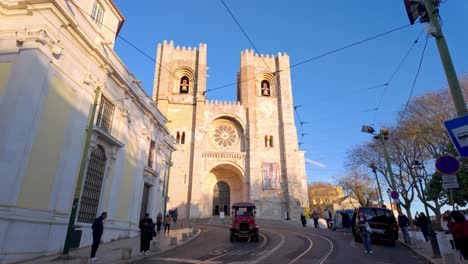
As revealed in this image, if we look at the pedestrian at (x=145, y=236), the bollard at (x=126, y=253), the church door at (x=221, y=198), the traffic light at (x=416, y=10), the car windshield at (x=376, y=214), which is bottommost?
the bollard at (x=126, y=253)

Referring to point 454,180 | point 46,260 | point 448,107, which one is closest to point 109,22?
point 46,260

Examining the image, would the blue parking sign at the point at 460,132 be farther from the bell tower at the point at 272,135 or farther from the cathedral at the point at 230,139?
the bell tower at the point at 272,135

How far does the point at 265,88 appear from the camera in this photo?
4322 cm

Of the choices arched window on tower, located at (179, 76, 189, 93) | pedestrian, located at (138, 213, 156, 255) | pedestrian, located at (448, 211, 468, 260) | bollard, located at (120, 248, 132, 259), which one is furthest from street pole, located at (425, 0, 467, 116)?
arched window on tower, located at (179, 76, 189, 93)

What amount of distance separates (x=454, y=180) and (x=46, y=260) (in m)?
11.1

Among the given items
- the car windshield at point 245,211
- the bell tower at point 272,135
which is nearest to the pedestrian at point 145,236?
the car windshield at point 245,211

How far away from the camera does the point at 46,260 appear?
811 centimetres

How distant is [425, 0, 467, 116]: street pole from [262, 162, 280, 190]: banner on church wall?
3119 centimetres

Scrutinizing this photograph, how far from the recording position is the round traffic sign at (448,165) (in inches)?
228

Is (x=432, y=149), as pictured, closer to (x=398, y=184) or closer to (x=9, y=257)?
(x=398, y=184)

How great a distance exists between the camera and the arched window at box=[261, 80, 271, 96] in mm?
42859

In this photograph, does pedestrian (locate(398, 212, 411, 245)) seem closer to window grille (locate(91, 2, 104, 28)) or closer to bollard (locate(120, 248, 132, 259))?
bollard (locate(120, 248, 132, 259))

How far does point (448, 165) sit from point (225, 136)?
3416 centimetres

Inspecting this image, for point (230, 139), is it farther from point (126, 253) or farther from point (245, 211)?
point (126, 253)
